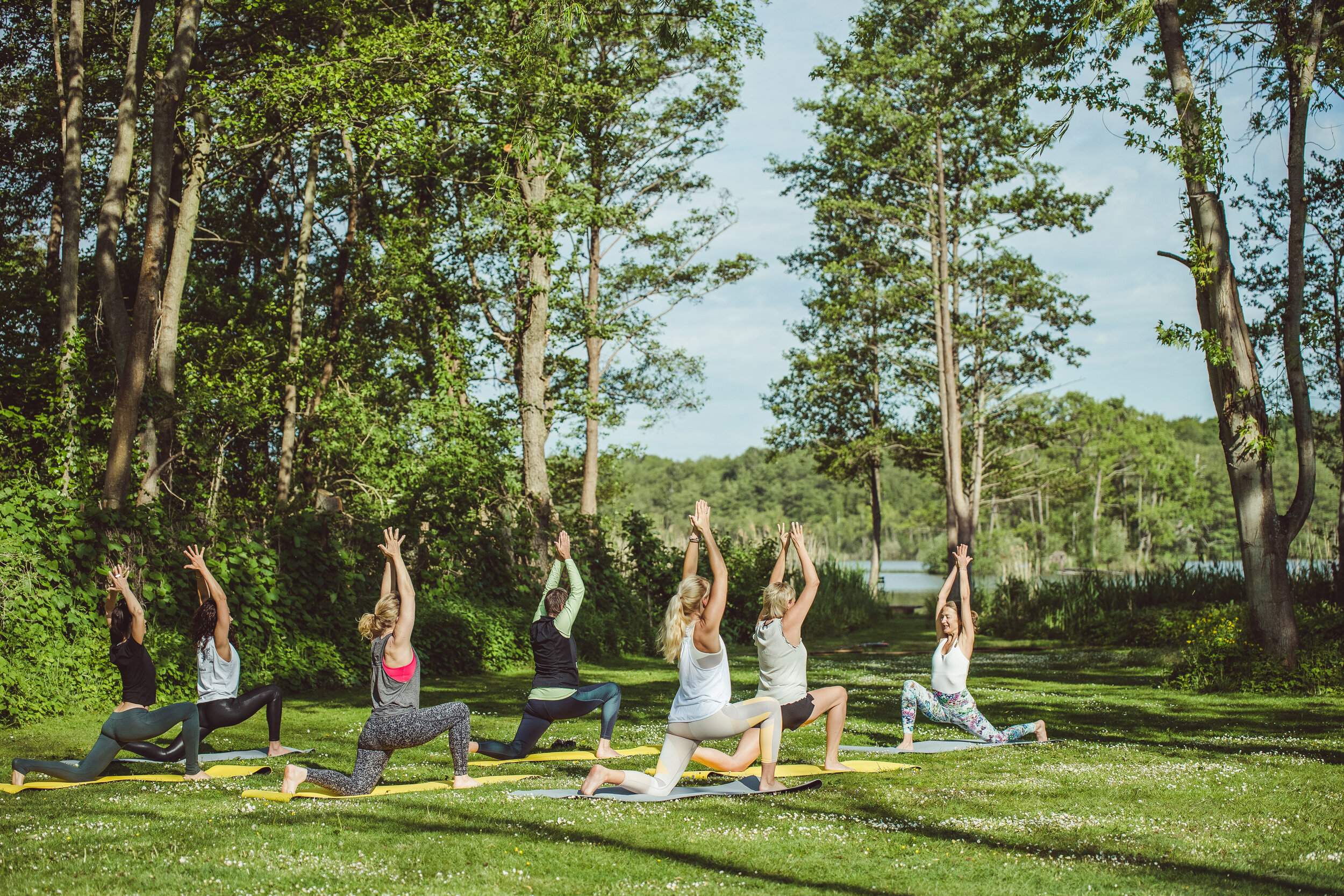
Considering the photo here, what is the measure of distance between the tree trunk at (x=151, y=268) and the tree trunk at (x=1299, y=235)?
16.6 m

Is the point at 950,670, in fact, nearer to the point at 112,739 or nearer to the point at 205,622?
the point at 205,622

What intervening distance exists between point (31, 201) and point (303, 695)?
22.0 metres

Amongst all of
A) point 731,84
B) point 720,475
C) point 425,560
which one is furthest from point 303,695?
point 720,475

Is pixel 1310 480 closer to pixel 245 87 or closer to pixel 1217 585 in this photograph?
pixel 1217 585

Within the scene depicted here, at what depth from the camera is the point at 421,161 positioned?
888 inches

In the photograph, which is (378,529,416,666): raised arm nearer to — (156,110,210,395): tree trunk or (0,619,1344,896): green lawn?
(0,619,1344,896): green lawn

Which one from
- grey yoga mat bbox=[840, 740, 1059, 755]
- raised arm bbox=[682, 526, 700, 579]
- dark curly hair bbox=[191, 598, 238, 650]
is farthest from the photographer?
grey yoga mat bbox=[840, 740, 1059, 755]

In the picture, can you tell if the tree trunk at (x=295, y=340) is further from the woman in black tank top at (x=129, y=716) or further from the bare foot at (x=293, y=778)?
the bare foot at (x=293, y=778)

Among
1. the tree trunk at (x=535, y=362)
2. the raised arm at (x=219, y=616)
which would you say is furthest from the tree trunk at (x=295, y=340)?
the raised arm at (x=219, y=616)

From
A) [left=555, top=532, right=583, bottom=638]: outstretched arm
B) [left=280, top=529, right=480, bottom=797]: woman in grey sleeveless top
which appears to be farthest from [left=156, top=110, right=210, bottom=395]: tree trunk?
[left=280, top=529, right=480, bottom=797]: woman in grey sleeveless top

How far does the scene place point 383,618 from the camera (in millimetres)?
7160

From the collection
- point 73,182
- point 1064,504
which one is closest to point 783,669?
point 73,182

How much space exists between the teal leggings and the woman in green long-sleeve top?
2530mm

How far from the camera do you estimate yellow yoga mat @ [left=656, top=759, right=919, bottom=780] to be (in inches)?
313
